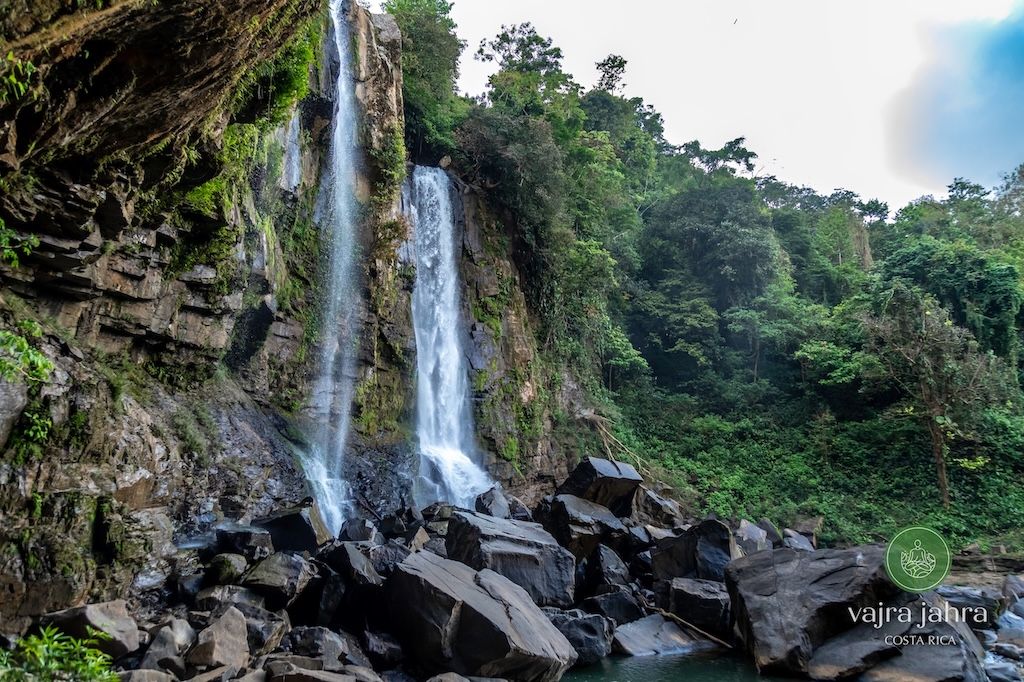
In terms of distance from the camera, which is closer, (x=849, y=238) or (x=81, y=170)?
(x=81, y=170)

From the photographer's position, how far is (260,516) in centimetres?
1069

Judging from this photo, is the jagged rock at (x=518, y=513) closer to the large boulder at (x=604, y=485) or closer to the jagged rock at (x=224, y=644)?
the large boulder at (x=604, y=485)

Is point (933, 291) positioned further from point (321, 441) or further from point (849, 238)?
point (321, 441)

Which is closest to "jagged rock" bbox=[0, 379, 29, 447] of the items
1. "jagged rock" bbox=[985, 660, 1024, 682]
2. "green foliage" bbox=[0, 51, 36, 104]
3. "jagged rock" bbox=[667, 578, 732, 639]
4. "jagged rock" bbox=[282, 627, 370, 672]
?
"green foliage" bbox=[0, 51, 36, 104]

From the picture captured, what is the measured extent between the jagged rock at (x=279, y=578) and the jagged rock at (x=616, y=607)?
14.2 ft

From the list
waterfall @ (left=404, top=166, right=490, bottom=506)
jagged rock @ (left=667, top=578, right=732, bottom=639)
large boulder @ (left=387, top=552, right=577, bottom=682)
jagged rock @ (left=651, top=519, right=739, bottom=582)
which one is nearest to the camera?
large boulder @ (left=387, top=552, right=577, bottom=682)

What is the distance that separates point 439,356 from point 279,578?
35.6ft

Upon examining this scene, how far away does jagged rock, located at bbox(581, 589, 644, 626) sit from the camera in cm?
955

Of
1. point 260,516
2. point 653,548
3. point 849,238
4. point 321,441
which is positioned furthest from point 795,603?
point 849,238

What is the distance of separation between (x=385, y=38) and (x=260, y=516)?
13.7 m

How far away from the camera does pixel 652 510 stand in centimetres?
1464

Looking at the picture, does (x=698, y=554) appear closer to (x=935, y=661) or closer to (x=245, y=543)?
(x=935, y=661)

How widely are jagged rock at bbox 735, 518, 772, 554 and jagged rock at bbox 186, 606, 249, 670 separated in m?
9.04

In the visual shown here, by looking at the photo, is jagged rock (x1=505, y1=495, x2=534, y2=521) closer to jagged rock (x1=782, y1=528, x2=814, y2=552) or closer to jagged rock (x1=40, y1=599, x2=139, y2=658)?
jagged rock (x1=782, y1=528, x2=814, y2=552)
